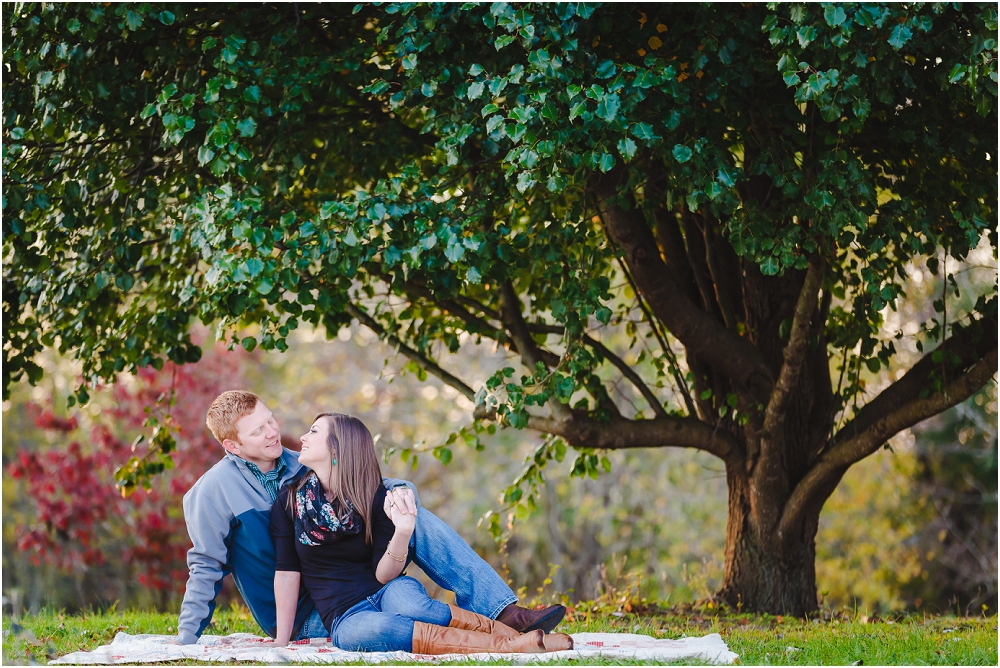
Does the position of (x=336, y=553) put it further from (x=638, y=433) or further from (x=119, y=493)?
(x=119, y=493)

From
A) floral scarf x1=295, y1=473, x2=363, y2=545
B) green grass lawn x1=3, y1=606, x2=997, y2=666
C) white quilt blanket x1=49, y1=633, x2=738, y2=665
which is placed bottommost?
green grass lawn x1=3, y1=606, x2=997, y2=666

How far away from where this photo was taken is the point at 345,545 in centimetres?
370

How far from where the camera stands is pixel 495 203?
419 cm

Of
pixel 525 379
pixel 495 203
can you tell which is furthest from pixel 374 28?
pixel 525 379

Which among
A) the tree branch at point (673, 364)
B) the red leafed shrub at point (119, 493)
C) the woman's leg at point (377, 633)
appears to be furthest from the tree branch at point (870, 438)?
the red leafed shrub at point (119, 493)

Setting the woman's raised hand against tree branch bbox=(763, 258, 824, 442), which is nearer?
the woman's raised hand

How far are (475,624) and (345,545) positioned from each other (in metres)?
0.60

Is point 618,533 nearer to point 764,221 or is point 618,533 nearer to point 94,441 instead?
point 94,441

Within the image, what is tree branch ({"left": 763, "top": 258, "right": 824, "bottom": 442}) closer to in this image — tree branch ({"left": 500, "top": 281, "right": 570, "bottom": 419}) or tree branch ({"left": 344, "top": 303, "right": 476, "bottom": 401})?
tree branch ({"left": 500, "top": 281, "right": 570, "bottom": 419})

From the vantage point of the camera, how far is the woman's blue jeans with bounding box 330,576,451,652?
3518mm

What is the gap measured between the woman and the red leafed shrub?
600 centimetres

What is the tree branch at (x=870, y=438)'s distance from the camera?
15.3ft

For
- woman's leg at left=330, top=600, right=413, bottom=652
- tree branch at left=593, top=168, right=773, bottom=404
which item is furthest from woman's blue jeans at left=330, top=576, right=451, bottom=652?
tree branch at left=593, top=168, right=773, bottom=404

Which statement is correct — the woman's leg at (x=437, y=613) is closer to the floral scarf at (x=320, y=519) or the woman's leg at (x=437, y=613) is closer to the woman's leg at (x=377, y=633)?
the woman's leg at (x=377, y=633)
